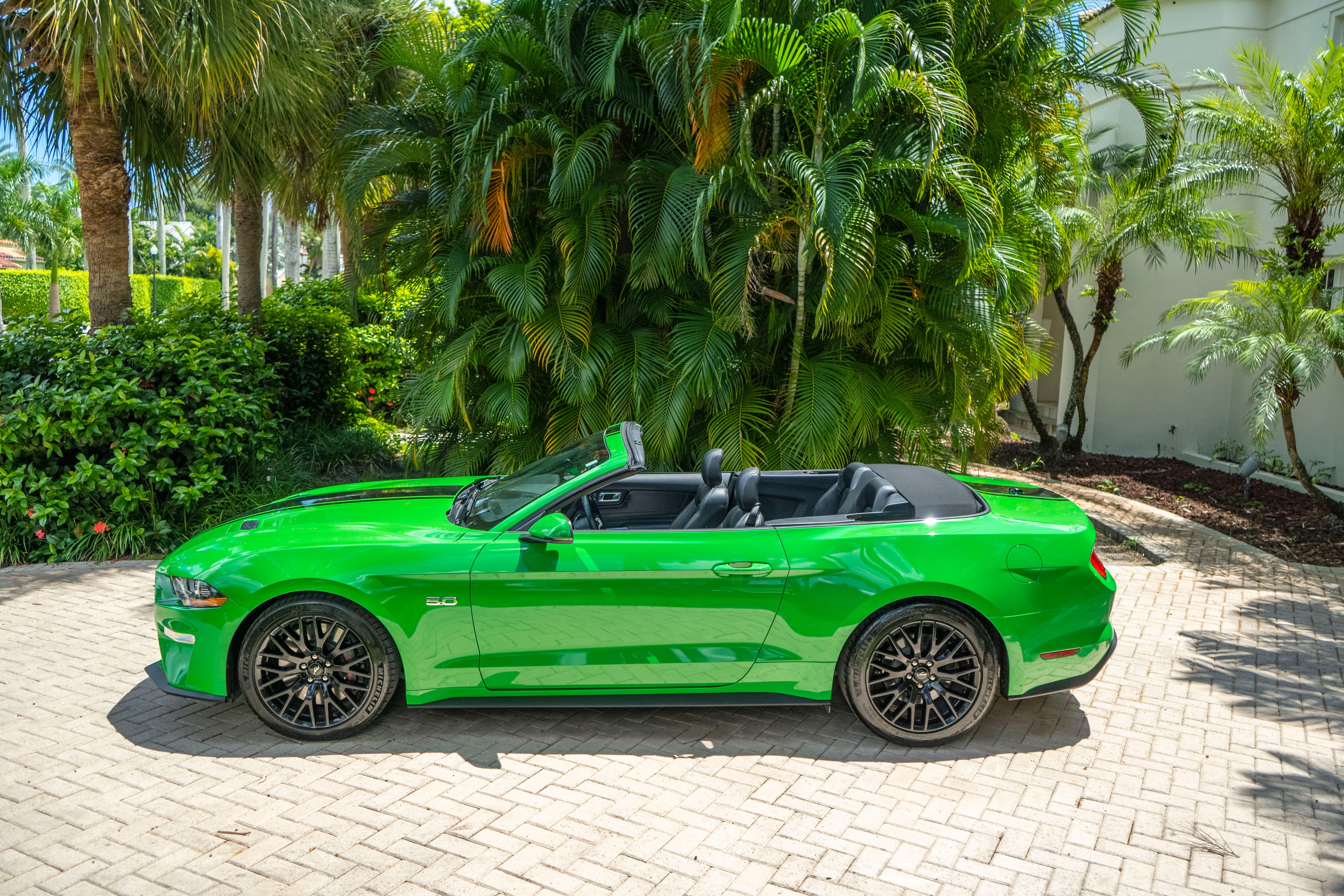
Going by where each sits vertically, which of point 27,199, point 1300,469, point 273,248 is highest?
point 27,199

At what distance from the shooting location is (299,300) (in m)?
13.1

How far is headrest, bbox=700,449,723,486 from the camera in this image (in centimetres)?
507

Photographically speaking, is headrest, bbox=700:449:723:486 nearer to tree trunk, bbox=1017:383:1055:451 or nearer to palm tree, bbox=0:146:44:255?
tree trunk, bbox=1017:383:1055:451

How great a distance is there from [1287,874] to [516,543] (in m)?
3.29

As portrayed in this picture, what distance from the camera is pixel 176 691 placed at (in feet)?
14.2

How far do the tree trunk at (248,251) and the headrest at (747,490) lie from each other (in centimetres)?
922

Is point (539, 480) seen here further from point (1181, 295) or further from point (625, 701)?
point (1181, 295)

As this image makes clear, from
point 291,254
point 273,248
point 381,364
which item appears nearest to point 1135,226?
point 381,364

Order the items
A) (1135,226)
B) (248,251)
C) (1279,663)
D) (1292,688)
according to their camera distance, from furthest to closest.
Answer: (248,251) → (1135,226) → (1279,663) → (1292,688)

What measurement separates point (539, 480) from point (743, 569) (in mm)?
1196

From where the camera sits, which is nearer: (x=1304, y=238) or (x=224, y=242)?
(x=1304, y=238)

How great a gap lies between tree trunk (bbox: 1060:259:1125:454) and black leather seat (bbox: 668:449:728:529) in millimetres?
9780

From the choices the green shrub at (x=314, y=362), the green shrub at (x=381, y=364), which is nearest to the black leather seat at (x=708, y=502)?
the green shrub at (x=314, y=362)

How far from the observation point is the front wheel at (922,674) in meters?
4.39
